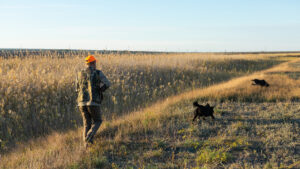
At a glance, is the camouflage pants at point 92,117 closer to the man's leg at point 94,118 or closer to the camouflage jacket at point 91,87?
the man's leg at point 94,118

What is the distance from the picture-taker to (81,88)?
16.9 feet

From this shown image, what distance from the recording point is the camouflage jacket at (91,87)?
5031 millimetres

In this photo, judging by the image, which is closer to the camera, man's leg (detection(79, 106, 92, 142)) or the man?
the man

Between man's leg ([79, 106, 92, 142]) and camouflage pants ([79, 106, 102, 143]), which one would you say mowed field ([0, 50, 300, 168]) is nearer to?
camouflage pants ([79, 106, 102, 143])

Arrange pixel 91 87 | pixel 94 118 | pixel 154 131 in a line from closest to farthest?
pixel 91 87
pixel 94 118
pixel 154 131

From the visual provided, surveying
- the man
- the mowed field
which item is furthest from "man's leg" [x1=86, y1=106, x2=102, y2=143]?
the mowed field

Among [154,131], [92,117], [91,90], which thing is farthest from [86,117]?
[154,131]

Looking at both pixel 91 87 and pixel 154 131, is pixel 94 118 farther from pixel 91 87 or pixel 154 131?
pixel 154 131

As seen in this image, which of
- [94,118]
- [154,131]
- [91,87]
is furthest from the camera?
[154,131]

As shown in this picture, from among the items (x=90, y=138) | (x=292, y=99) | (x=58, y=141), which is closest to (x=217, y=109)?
(x=292, y=99)

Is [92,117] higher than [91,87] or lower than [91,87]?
lower

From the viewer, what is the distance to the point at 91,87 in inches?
198

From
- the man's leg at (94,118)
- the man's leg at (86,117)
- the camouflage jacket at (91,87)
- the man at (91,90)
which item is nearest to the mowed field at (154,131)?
the man's leg at (94,118)

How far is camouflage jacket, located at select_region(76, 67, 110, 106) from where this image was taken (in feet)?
16.5
